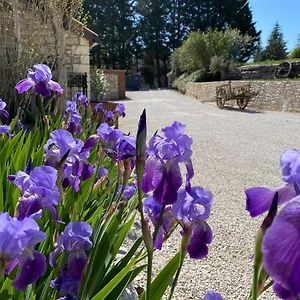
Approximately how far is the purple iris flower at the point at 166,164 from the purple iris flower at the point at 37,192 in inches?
9.2

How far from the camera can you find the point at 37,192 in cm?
95

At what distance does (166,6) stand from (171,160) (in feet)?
164

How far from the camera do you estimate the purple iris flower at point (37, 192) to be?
0.93 metres

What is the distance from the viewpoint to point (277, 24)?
4056 centimetres

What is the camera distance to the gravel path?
8.52 ft

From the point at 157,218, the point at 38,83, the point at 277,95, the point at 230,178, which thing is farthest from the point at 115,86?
the point at 157,218

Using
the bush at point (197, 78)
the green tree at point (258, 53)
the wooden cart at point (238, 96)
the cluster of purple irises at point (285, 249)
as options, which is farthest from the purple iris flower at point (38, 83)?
the green tree at point (258, 53)

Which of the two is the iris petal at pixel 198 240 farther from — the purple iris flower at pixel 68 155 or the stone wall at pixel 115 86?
the stone wall at pixel 115 86

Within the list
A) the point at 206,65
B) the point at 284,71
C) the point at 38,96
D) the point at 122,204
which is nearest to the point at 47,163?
the point at 122,204

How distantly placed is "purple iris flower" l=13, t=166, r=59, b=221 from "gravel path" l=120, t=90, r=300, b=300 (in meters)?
1.63

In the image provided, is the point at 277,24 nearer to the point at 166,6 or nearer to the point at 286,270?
the point at 166,6

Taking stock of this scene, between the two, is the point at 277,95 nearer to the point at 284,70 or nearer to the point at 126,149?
the point at 284,70

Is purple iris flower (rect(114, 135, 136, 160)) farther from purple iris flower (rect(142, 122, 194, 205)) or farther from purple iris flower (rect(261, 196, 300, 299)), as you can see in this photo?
purple iris flower (rect(261, 196, 300, 299))

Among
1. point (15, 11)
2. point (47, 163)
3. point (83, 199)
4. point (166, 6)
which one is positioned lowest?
point (83, 199)
